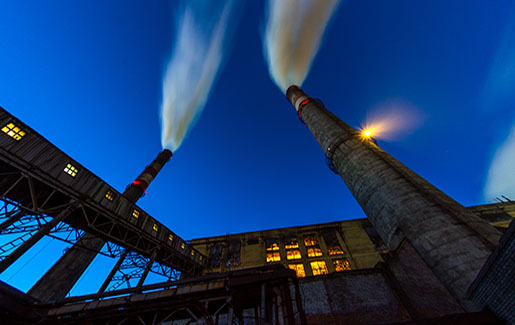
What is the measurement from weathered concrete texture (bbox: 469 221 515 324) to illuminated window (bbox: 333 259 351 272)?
45.1 feet

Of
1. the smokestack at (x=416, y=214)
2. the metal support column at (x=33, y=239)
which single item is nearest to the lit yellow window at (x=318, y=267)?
the smokestack at (x=416, y=214)

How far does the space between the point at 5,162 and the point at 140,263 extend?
12468 mm

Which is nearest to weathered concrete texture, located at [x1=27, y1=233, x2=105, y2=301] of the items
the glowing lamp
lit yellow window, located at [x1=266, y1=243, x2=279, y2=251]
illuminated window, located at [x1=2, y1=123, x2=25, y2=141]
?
illuminated window, located at [x1=2, y1=123, x2=25, y2=141]

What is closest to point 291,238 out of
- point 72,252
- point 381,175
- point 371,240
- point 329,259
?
point 329,259

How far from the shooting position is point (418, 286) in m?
9.53

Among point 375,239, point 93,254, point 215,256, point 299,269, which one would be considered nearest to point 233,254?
point 215,256

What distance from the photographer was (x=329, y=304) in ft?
34.8

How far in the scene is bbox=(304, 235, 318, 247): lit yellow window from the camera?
21609 mm

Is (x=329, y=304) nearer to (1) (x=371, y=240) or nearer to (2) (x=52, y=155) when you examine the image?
(1) (x=371, y=240)

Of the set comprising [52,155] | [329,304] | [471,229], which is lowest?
[329,304]

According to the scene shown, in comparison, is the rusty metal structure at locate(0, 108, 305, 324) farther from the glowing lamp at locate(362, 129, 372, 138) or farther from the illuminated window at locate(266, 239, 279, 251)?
the glowing lamp at locate(362, 129, 372, 138)

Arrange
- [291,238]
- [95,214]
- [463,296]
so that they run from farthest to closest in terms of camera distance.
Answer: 1. [291,238]
2. [95,214]
3. [463,296]

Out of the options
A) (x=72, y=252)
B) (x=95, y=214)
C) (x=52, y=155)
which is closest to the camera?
(x=52, y=155)

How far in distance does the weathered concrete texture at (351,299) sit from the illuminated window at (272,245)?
1104cm
